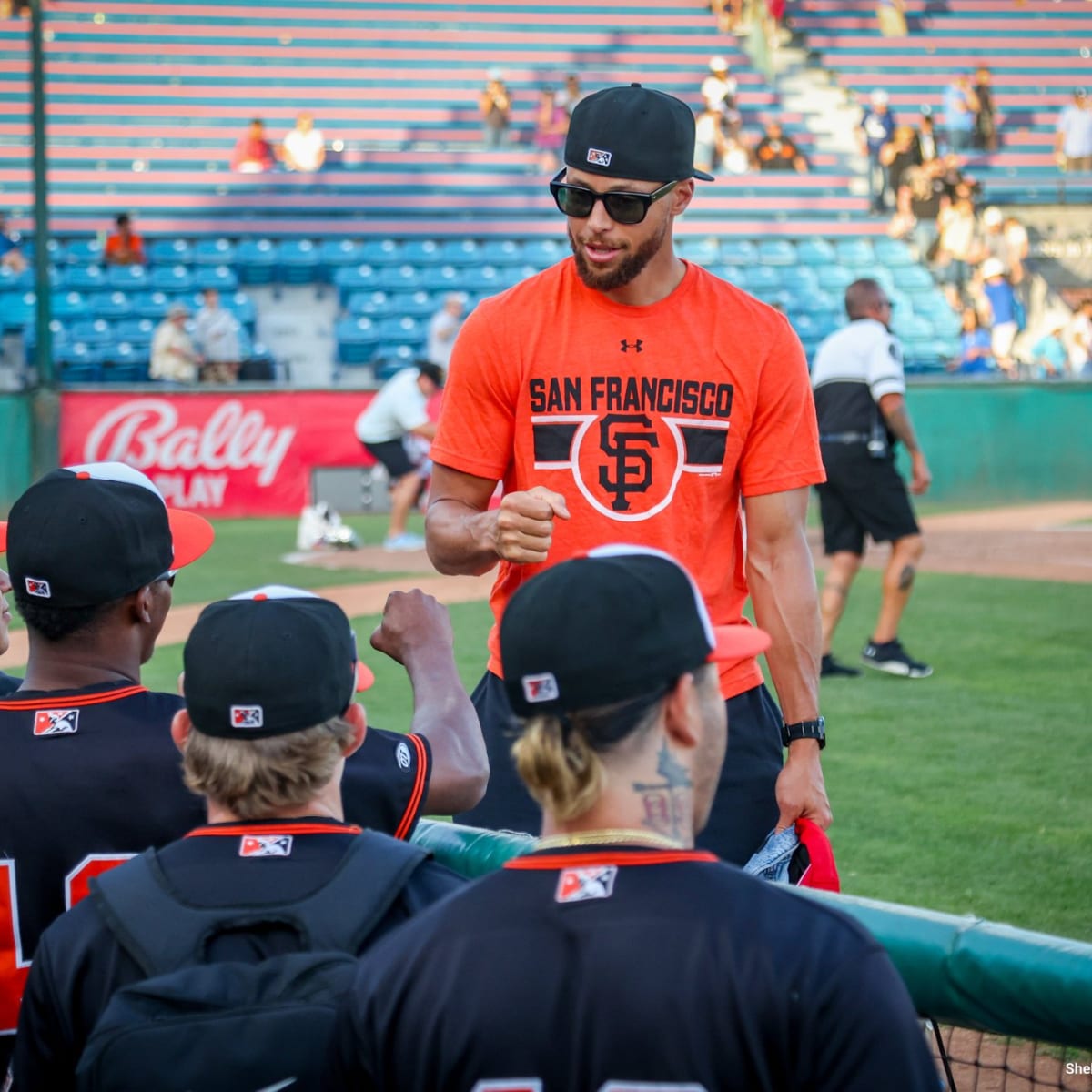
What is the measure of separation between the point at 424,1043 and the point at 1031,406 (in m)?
17.6

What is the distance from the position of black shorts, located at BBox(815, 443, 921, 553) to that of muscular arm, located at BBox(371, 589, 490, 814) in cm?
590

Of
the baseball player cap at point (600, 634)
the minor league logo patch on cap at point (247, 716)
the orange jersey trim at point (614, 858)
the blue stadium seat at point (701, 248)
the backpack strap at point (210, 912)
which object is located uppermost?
the blue stadium seat at point (701, 248)

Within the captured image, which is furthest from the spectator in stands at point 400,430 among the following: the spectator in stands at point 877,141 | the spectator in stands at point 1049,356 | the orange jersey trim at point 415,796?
the spectator in stands at point 877,141

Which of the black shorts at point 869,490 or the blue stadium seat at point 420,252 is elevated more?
the blue stadium seat at point 420,252

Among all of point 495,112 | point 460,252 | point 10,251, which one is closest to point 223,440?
point 10,251

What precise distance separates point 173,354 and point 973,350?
1060cm

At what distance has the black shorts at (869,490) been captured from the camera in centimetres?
880

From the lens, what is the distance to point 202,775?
2238 millimetres

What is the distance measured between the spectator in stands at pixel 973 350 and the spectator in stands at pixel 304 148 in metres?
10.7

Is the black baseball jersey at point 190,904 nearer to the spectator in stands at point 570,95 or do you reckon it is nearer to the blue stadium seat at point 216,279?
the blue stadium seat at point 216,279

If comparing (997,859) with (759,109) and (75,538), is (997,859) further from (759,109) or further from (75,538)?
(759,109)

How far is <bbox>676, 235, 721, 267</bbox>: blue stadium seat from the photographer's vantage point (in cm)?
2514

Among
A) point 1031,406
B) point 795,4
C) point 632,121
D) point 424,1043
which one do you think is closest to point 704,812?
point 424,1043

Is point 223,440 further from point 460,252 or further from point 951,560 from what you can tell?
point 460,252
